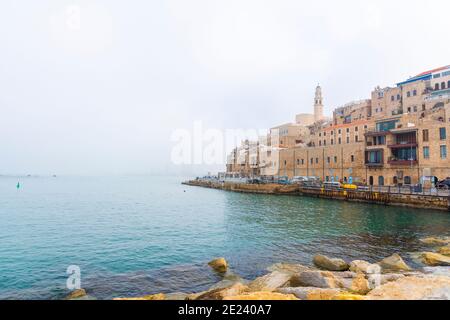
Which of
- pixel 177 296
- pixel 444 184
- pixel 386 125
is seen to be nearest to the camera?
pixel 177 296

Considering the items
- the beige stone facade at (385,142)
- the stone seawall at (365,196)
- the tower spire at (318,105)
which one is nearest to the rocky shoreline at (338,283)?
the stone seawall at (365,196)

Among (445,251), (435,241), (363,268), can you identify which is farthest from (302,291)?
(435,241)

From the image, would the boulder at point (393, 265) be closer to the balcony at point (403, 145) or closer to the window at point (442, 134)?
the window at point (442, 134)

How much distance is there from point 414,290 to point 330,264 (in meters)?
6.22

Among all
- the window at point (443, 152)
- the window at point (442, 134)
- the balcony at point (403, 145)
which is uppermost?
the window at point (442, 134)

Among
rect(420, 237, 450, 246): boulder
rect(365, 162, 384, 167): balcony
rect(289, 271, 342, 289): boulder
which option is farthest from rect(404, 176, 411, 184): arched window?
rect(289, 271, 342, 289): boulder

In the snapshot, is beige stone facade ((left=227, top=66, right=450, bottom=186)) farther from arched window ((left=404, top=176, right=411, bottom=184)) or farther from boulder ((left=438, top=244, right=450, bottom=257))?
boulder ((left=438, top=244, right=450, bottom=257))

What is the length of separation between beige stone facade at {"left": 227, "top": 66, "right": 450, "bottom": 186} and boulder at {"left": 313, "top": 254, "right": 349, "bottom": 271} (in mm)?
43603

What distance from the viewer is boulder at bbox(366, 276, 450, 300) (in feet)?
28.5

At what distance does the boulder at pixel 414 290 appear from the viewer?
8695 mm

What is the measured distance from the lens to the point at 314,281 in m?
11.7

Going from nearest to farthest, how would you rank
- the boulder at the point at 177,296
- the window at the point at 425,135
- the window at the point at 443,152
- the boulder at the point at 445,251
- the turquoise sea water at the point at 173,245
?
the boulder at the point at 177,296 < the turquoise sea water at the point at 173,245 < the boulder at the point at 445,251 < the window at the point at 443,152 < the window at the point at 425,135

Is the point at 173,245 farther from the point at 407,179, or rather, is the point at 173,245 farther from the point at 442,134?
the point at 442,134
